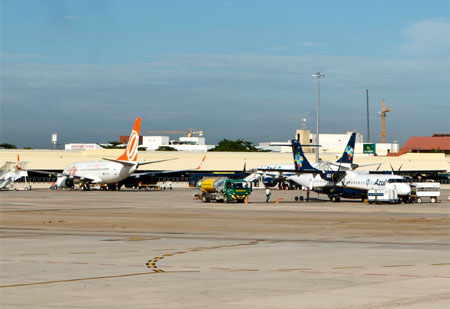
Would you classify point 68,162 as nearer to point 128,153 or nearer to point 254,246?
point 128,153

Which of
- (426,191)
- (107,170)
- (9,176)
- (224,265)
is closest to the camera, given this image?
(224,265)

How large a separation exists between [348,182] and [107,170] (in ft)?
148

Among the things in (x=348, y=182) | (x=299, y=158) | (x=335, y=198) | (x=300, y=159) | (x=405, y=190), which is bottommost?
(x=335, y=198)

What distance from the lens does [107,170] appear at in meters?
105

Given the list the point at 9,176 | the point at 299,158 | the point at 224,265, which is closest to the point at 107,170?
the point at 9,176

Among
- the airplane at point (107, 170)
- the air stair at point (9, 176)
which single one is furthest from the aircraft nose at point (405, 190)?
the air stair at point (9, 176)

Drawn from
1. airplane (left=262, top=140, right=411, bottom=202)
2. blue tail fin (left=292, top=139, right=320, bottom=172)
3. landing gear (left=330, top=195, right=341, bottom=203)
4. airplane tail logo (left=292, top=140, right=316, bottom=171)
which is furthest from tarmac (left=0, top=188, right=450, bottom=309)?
airplane tail logo (left=292, top=140, right=316, bottom=171)

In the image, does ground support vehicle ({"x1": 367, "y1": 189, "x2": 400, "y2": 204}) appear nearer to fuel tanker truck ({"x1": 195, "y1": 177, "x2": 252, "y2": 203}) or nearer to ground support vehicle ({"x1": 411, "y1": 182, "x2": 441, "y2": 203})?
ground support vehicle ({"x1": 411, "y1": 182, "x2": 441, "y2": 203})

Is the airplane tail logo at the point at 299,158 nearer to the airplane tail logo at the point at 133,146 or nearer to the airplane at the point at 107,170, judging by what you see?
the airplane at the point at 107,170

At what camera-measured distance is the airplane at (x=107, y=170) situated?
10269 cm

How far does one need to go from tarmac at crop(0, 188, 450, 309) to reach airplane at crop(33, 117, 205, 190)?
6058 cm

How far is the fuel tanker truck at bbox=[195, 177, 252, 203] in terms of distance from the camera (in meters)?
71.1

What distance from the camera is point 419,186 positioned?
74.2 m

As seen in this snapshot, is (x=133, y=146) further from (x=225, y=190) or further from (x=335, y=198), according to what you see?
(x=335, y=198)
